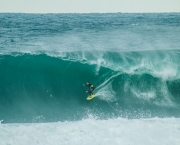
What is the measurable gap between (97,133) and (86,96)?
3445 millimetres

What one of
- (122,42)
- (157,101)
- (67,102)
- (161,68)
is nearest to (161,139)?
(157,101)

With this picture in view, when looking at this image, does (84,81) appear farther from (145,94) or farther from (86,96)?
(145,94)

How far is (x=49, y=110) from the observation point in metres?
10.2

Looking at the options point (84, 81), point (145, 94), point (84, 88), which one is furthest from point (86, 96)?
point (145, 94)

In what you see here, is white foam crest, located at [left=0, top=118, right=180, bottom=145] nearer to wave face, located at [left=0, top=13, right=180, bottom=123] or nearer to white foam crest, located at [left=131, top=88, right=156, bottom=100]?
wave face, located at [left=0, top=13, right=180, bottom=123]

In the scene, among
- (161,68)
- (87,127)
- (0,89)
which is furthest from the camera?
(161,68)

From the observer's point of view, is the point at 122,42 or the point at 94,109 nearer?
the point at 94,109

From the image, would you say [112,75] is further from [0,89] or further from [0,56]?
[0,56]

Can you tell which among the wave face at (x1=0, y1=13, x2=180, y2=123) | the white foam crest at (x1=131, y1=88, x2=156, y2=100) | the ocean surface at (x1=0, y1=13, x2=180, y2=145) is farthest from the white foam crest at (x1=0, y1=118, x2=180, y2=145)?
the white foam crest at (x1=131, y1=88, x2=156, y2=100)

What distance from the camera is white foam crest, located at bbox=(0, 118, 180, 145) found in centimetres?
709

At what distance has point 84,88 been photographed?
11.4 meters

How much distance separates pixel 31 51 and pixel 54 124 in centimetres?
751

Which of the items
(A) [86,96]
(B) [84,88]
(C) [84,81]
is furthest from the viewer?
(C) [84,81]

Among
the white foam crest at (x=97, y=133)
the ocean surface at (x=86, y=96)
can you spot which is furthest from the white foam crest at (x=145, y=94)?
the white foam crest at (x=97, y=133)
